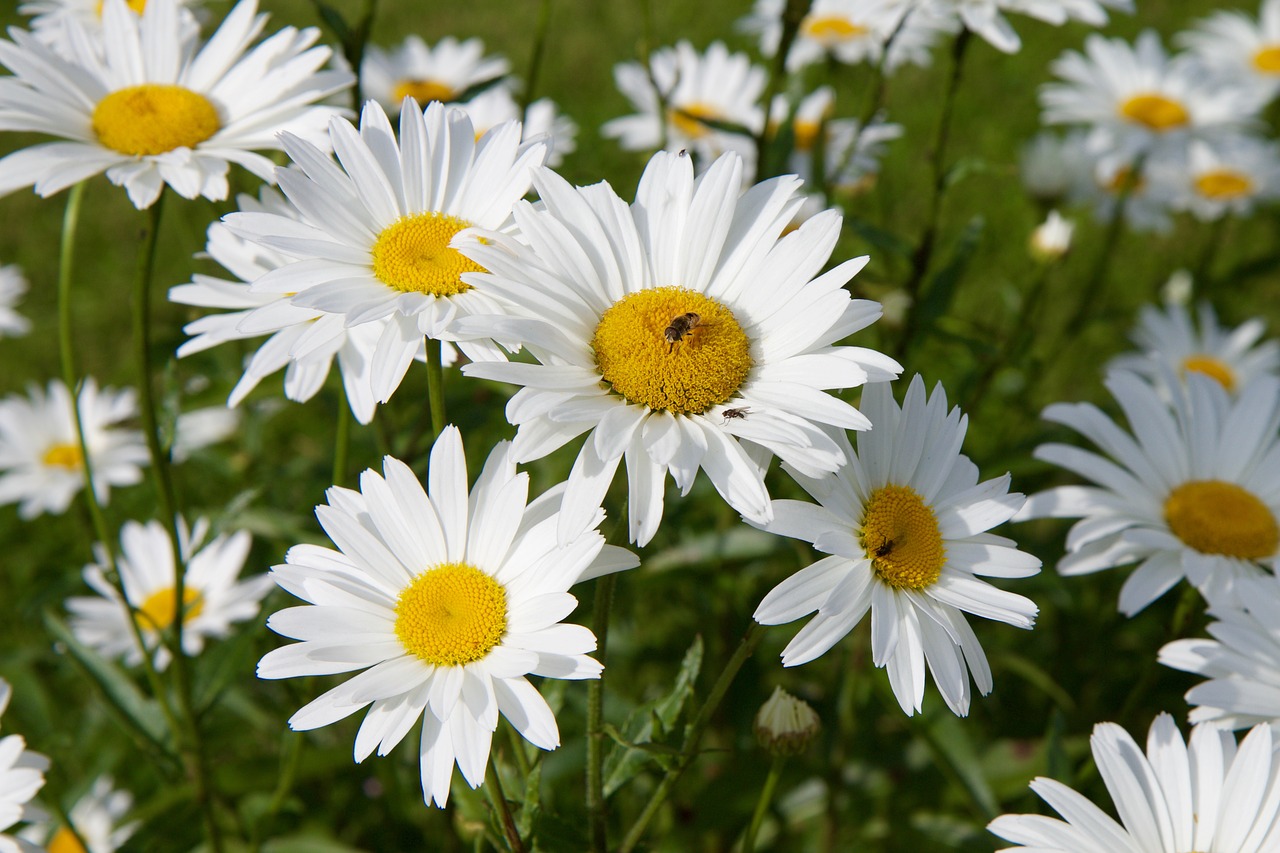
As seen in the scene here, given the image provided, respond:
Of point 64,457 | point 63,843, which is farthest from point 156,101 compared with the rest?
point 64,457

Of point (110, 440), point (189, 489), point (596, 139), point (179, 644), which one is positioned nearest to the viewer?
point (179, 644)

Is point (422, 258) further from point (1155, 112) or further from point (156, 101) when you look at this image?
point (1155, 112)

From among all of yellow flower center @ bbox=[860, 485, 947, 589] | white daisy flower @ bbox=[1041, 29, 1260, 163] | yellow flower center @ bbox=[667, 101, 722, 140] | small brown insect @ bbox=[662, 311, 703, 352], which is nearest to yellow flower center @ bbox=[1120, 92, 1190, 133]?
white daisy flower @ bbox=[1041, 29, 1260, 163]

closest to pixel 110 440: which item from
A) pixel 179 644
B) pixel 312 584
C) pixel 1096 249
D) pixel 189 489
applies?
pixel 189 489

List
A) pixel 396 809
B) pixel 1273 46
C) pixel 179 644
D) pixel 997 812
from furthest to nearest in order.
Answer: pixel 1273 46 < pixel 396 809 < pixel 997 812 < pixel 179 644

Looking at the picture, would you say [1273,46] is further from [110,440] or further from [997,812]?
[110,440]

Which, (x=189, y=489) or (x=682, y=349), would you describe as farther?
(x=189, y=489)

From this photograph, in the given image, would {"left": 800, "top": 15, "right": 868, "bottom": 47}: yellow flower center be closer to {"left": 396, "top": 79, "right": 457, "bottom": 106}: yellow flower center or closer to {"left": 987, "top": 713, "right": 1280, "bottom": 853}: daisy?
{"left": 396, "top": 79, "right": 457, "bottom": 106}: yellow flower center
